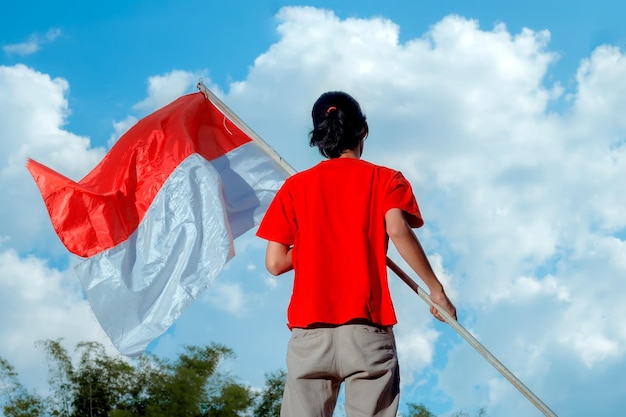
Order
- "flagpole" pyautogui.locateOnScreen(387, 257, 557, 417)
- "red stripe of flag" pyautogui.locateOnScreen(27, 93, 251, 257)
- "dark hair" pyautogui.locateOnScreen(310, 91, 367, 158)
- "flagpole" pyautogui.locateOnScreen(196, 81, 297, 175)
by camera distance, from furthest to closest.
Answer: "red stripe of flag" pyautogui.locateOnScreen(27, 93, 251, 257) < "flagpole" pyautogui.locateOnScreen(196, 81, 297, 175) < "flagpole" pyautogui.locateOnScreen(387, 257, 557, 417) < "dark hair" pyautogui.locateOnScreen(310, 91, 367, 158)

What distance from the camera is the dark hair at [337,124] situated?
298 cm

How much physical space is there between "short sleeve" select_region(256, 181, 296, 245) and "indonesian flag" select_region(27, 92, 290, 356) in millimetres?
1050

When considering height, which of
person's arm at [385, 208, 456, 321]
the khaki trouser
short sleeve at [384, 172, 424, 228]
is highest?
short sleeve at [384, 172, 424, 228]

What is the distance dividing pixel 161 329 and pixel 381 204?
150 cm

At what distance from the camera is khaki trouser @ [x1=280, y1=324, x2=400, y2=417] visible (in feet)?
8.96

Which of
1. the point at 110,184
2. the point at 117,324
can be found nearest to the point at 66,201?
the point at 110,184

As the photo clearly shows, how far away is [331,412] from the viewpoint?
283 cm

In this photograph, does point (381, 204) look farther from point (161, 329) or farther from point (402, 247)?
point (161, 329)

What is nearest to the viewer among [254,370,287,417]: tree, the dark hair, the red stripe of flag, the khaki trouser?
the khaki trouser

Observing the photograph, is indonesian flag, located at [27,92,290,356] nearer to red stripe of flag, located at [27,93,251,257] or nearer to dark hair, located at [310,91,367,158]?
red stripe of flag, located at [27,93,251,257]

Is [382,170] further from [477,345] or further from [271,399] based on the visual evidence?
[271,399]

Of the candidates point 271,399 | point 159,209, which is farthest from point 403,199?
point 271,399

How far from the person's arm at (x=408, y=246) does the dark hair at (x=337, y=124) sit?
310 millimetres

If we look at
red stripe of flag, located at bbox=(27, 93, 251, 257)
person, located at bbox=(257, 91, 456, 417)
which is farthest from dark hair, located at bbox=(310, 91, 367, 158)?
red stripe of flag, located at bbox=(27, 93, 251, 257)
